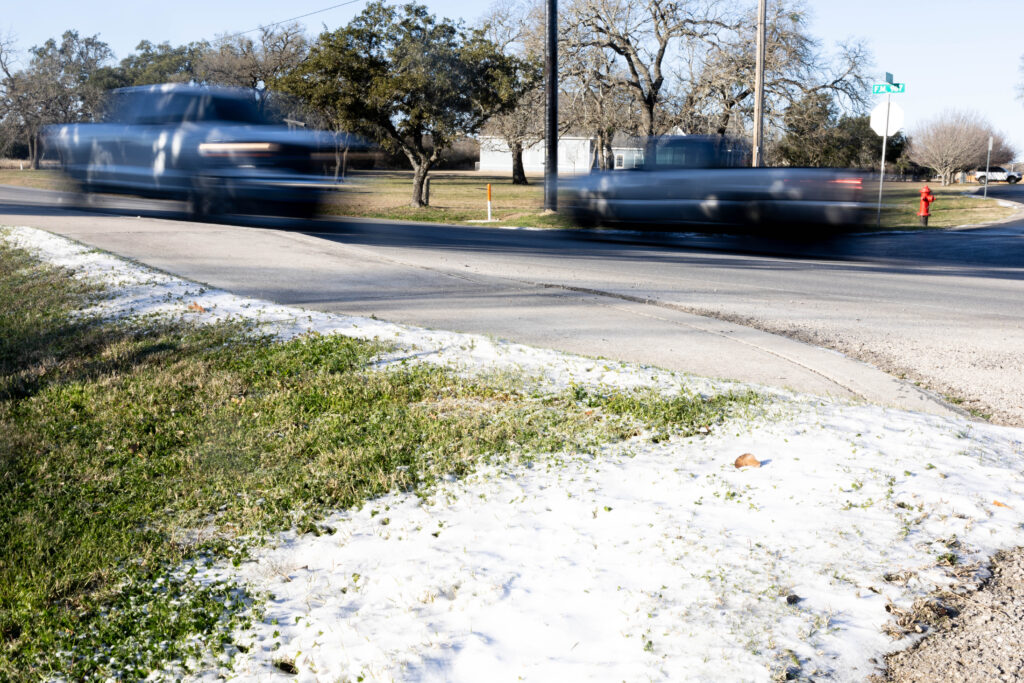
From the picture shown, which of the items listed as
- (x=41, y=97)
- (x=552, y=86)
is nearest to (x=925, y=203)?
(x=552, y=86)

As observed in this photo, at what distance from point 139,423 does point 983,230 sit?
20734mm

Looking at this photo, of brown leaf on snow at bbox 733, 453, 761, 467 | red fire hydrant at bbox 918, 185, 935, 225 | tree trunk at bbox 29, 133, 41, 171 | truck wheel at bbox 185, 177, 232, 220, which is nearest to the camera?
brown leaf on snow at bbox 733, 453, 761, 467

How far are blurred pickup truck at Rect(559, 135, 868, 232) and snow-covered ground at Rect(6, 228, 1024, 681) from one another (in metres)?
9.89

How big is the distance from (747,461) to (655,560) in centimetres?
108

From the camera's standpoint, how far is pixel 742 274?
1094 centimetres

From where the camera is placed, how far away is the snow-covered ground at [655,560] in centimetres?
259

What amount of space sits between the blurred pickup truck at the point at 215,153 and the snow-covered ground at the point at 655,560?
11.5m

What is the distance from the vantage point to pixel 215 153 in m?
14.3

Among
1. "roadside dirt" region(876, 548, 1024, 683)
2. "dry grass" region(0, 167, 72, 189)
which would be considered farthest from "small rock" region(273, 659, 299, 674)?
"dry grass" region(0, 167, 72, 189)

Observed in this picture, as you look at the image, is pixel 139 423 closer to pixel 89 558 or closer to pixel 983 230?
pixel 89 558

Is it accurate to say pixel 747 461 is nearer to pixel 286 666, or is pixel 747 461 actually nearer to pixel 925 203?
pixel 286 666

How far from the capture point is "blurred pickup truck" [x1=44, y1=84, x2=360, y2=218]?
46.6ft

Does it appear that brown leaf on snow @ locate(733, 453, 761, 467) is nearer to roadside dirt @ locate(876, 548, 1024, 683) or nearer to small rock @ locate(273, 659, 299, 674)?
roadside dirt @ locate(876, 548, 1024, 683)

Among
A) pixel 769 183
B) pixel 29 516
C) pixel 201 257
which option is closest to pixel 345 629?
pixel 29 516
